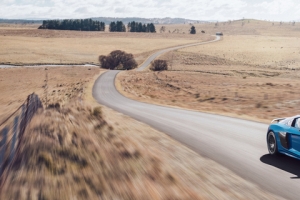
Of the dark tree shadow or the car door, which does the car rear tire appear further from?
the car door

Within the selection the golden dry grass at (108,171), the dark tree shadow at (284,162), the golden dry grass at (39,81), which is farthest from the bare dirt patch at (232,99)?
the golden dry grass at (108,171)


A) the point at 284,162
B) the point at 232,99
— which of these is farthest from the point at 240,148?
the point at 232,99

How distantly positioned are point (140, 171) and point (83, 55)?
4141 inches

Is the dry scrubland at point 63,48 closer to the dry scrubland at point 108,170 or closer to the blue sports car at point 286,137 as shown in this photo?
the dry scrubland at point 108,170

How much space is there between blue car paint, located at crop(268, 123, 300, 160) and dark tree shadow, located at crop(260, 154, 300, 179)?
25 cm

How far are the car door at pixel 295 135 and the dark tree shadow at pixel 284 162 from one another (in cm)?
42

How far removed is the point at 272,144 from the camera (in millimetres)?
9719

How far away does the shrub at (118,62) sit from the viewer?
8894 centimetres

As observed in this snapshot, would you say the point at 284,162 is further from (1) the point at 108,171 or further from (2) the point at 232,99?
(2) the point at 232,99

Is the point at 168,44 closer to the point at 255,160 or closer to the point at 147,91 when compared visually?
the point at 147,91

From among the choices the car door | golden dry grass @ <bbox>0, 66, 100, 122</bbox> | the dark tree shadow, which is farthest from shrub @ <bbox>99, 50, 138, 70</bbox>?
the car door

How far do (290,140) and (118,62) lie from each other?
82685 mm

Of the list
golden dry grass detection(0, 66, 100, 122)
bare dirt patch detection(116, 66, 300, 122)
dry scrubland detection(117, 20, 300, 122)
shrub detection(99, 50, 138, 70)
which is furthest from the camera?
shrub detection(99, 50, 138, 70)

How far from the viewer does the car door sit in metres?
8.30
